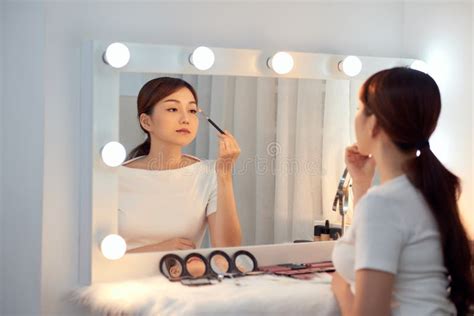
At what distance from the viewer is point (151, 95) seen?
1827 millimetres

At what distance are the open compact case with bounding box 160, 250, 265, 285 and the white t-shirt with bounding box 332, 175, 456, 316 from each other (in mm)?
509

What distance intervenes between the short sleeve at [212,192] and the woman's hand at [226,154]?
0.01 m

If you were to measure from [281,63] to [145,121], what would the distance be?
425 millimetres

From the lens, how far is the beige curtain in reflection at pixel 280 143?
1.91 meters

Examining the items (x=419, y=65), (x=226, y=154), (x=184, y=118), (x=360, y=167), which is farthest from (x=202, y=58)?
(x=419, y=65)

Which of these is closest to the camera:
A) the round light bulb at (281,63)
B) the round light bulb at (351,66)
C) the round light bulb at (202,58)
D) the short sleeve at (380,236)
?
the short sleeve at (380,236)

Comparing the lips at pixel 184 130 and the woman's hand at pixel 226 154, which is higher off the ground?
the lips at pixel 184 130

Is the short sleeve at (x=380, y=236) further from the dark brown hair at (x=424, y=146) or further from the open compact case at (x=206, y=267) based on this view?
the open compact case at (x=206, y=267)

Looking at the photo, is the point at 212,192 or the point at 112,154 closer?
the point at 112,154

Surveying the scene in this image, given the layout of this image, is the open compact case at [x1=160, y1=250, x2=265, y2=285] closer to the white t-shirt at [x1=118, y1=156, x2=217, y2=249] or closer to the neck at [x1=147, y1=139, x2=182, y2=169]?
the white t-shirt at [x1=118, y1=156, x2=217, y2=249]

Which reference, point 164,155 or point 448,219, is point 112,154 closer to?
point 164,155

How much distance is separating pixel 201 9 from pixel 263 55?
0.70 feet

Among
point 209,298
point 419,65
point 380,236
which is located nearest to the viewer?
point 380,236

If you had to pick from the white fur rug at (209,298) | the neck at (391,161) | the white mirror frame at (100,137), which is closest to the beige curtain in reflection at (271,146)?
the white mirror frame at (100,137)
